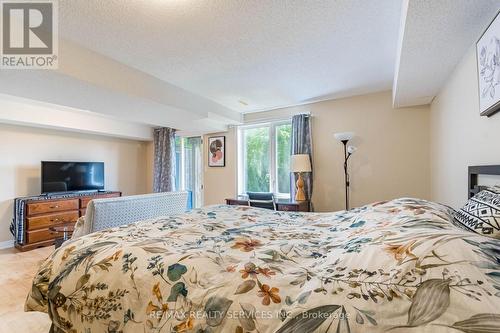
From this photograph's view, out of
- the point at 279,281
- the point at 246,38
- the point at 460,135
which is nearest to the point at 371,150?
the point at 460,135

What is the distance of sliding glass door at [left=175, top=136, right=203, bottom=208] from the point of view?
17.6 ft

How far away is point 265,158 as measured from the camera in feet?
14.8

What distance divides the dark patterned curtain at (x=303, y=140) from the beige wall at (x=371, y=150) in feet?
0.40

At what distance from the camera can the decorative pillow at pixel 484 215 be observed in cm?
92

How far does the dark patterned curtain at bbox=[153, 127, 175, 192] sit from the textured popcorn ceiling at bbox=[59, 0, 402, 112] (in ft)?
8.17

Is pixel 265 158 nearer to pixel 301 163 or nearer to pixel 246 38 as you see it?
pixel 301 163

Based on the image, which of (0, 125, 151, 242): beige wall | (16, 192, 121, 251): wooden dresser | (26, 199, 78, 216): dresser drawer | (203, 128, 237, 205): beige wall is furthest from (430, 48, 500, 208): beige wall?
(0, 125, 151, 242): beige wall

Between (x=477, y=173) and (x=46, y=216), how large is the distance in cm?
539

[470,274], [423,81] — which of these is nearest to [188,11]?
[470,274]

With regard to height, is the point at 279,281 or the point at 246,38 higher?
the point at 246,38

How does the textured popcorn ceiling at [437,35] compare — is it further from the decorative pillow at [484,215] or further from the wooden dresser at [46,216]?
the wooden dresser at [46,216]

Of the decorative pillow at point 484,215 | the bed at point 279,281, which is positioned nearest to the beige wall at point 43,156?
the bed at point 279,281

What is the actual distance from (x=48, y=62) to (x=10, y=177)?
3213 mm

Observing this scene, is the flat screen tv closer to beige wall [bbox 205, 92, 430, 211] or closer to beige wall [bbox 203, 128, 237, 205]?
beige wall [bbox 203, 128, 237, 205]
